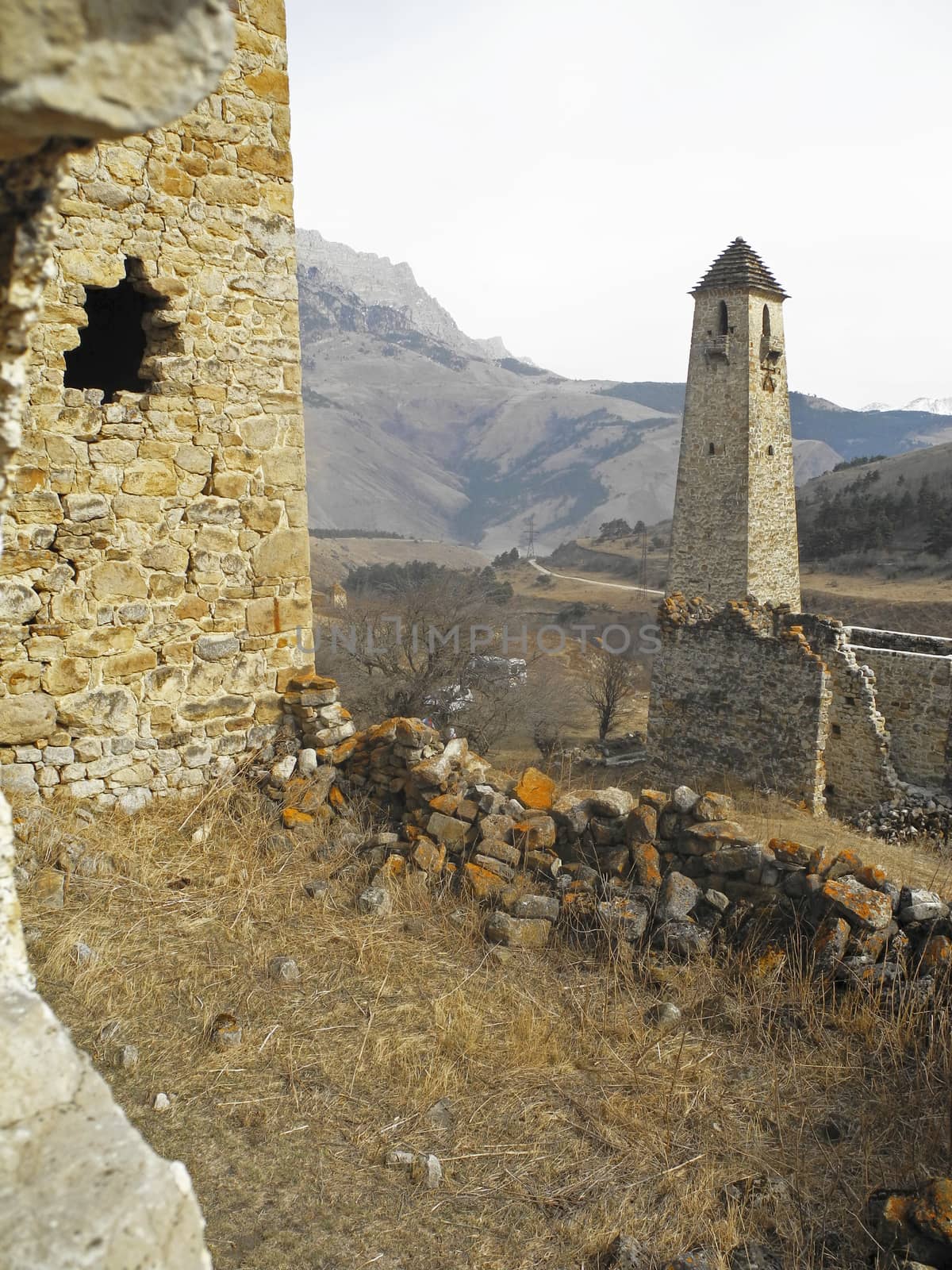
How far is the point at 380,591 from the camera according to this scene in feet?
102

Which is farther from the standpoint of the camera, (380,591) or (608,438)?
(608,438)

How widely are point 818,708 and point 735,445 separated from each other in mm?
12781

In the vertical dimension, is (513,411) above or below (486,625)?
above

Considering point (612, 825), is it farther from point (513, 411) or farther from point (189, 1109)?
point (513, 411)

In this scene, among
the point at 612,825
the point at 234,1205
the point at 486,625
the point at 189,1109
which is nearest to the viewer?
the point at 234,1205

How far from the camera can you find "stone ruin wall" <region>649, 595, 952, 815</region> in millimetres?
13953

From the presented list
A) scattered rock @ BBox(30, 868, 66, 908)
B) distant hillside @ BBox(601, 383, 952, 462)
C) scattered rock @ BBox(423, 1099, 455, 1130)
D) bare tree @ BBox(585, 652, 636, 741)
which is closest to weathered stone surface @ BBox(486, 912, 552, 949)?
scattered rock @ BBox(423, 1099, 455, 1130)

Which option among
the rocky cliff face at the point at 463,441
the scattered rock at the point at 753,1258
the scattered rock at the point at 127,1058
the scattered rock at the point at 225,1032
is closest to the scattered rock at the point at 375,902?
the scattered rock at the point at 225,1032

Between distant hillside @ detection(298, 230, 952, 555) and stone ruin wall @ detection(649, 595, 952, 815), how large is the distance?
246ft

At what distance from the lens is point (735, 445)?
24984 millimetres

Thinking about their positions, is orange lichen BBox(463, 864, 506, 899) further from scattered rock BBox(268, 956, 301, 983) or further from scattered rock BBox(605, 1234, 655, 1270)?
scattered rock BBox(605, 1234, 655, 1270)

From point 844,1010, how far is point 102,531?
4.16 meters

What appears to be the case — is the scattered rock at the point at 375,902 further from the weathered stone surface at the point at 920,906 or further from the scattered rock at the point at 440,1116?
the weathered stone surface at the point at 920,906

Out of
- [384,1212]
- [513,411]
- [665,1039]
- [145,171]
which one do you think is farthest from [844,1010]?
[513,411]
